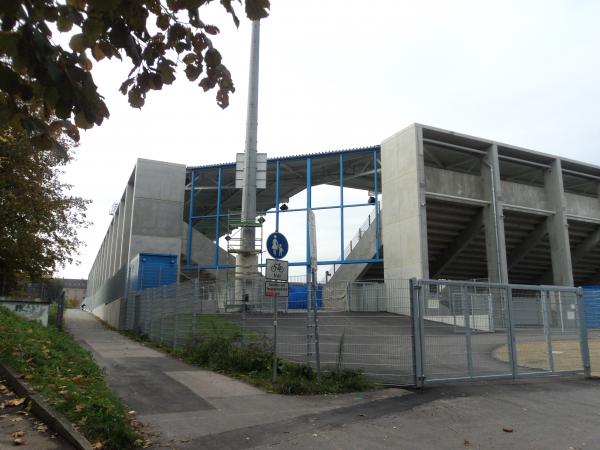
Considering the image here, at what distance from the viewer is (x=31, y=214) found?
730 inches

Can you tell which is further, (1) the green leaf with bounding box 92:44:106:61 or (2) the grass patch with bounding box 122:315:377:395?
(2) the grass patch with bounding box 122:315:377:395

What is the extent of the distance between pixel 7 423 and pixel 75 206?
16897mm

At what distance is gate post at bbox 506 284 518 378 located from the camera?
401 inches

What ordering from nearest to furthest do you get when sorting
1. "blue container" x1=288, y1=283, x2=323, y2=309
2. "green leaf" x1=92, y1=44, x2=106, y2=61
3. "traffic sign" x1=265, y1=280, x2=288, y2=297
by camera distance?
"green leaf" x1=92, y1=44, x2=106, y2=61, "traffic sign" x1=265, y1=280, x2=288, y2=297, "blue container" x1=288, y1=283, x2=323, y2=309

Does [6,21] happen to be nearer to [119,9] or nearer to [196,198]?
[119,9]

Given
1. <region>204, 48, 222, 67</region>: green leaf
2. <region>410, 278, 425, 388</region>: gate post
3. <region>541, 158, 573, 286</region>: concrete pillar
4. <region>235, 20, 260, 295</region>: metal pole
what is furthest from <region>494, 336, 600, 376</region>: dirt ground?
<region>541, 158, 573, 286</region>: concrete pillar

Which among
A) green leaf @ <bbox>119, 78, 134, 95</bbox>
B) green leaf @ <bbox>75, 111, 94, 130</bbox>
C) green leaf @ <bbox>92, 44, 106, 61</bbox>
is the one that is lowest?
green leaf @ <bbox>75, 111, 94, 130</bbox>

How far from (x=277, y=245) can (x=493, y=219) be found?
19.1 metres

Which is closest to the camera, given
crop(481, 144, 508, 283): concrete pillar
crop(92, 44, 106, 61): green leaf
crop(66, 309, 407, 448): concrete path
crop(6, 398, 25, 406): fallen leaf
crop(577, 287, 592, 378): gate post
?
crop(92, 44, 106, 61): green leaf

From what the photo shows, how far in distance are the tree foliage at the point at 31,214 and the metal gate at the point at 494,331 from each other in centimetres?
1118

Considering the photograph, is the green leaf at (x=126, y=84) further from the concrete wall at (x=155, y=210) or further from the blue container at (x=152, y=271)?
the concrete wall at (x=155, y=210)

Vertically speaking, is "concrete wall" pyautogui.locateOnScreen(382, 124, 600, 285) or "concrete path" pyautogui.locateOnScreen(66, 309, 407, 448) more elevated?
"concrete wall" pyautogui.locateOnScreen(382, 124, 600, 285)

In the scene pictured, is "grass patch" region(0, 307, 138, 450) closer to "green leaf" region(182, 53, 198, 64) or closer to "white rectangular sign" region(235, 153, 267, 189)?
"green leaf" region(182, 53, 198, 64)

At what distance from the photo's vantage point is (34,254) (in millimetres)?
20812
